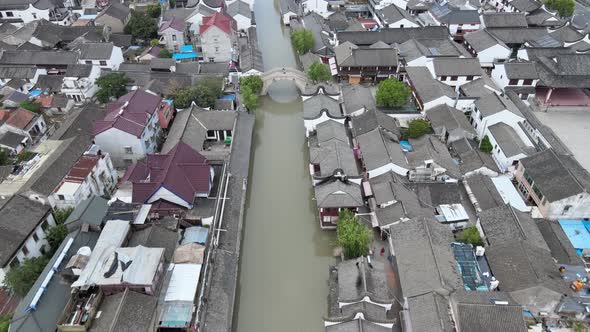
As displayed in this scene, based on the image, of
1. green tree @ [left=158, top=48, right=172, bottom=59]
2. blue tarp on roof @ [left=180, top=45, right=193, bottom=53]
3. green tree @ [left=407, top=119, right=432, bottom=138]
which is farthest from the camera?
blue tarp on roof @ [left=180, top=45, right=193, bottom=53]

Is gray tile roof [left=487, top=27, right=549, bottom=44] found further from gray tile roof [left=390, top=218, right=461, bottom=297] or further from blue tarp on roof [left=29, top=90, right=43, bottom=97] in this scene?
blue tarp on roof [left=29, top=90, right=43, bottom=97]

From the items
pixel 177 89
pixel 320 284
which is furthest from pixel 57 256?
pixel 177 89

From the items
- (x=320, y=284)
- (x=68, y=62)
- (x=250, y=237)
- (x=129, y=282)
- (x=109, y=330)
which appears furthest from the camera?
(x=68, y=62)

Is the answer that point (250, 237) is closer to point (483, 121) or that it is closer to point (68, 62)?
point (483, 121)

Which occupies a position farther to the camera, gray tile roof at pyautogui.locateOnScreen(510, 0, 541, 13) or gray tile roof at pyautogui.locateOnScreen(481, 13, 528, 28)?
gray tile roof at pyautogui.locateOnScreen(510, 0, 541, 13)

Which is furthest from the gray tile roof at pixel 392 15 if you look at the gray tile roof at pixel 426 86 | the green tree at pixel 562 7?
the green tree at pixel 562 7

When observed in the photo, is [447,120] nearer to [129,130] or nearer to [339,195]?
[339,195]

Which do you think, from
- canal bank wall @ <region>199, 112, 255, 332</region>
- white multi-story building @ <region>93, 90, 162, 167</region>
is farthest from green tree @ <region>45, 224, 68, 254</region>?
canal bank wall @ <region>199, 112, 255, 332</region>
